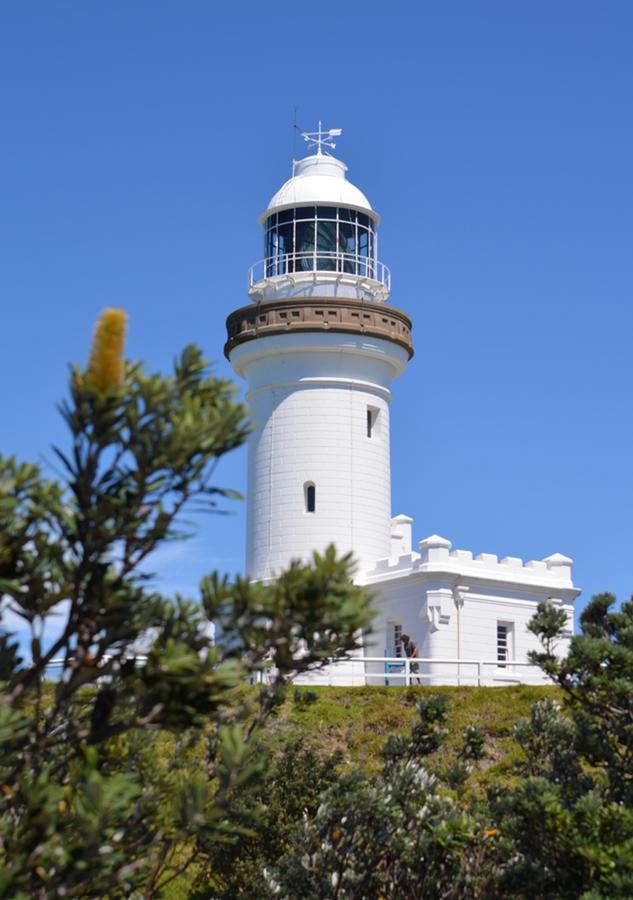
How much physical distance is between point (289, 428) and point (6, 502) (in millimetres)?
27201

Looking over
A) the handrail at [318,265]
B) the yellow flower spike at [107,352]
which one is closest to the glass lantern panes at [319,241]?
the handrail at [318,265]

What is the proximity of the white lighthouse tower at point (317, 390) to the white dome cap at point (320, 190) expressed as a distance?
0.05 meters

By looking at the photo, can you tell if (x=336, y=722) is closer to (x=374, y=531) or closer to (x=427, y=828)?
(x=374, y=531)

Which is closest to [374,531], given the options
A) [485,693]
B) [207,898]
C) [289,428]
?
[289,428]

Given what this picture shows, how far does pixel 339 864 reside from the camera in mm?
15000

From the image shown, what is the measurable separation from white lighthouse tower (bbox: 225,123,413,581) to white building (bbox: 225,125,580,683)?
34 millimetres

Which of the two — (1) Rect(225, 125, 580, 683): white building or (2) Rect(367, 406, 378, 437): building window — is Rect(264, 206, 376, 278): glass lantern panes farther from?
(2) Rect(367, 406, 378, 437): building window

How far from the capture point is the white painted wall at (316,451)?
34156 mm

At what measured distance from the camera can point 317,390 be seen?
3472 centimetres

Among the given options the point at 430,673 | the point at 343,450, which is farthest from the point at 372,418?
the point at 430,673

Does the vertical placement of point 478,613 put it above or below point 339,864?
above

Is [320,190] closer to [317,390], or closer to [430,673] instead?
[317,390]

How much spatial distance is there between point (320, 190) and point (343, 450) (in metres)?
6.84

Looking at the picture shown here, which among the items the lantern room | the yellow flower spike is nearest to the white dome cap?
the lantern room
